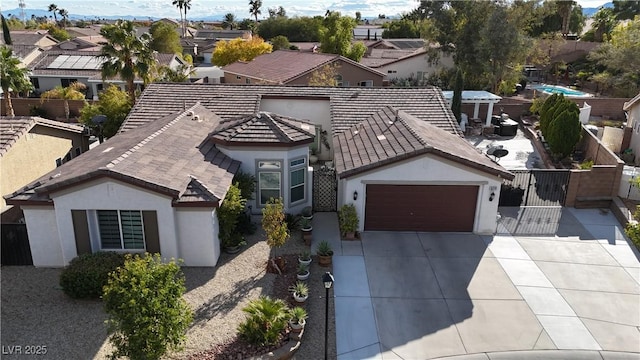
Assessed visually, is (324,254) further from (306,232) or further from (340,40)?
(340,40)

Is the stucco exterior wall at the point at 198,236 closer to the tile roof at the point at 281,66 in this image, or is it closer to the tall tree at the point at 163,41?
the tile roof at the point at 281,66

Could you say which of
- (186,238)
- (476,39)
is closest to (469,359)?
(186,238)

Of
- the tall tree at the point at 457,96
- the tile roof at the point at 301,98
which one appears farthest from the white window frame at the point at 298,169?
the tall tree at the point at 457,96

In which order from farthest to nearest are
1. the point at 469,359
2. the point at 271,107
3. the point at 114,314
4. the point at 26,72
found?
the point at 26,72, the point at 271,107, the point at 469,359, the point at 114,314

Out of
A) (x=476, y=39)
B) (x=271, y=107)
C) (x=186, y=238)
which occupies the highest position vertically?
(x=476, y=39)

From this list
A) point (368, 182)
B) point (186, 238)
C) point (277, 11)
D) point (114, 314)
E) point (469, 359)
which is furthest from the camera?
point (277, 11)

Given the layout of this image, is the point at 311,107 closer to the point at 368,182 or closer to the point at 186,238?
the point at 368,182
